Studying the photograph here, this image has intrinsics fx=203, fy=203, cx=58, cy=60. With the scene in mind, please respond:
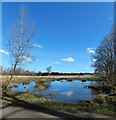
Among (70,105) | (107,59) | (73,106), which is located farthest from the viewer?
(107,59)

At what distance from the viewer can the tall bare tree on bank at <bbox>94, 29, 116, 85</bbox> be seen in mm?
35875

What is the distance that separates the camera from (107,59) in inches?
1555

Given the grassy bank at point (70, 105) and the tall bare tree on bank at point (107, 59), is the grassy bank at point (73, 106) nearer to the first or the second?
the grassy bank at point (70, 105)

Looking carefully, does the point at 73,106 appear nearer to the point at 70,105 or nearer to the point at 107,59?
the point at 70,105

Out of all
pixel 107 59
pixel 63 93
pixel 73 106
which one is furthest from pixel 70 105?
pixel 107 59

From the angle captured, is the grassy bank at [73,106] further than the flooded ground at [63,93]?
No

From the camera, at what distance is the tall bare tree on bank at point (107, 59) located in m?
35.9

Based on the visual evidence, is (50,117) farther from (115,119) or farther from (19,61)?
(19,61)

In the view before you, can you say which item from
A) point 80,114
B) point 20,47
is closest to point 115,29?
point 20,47

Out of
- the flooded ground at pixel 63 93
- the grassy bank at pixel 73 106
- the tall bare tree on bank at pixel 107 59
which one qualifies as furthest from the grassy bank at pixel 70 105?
the tall bare tree on bank at pixel 107 59

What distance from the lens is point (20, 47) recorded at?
26.2 metres

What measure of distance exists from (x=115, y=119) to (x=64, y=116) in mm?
2599

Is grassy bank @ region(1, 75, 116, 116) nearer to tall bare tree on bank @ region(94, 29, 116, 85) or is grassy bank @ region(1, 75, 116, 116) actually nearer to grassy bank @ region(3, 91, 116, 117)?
grassy bank @ region(3, 91, 116, 117)

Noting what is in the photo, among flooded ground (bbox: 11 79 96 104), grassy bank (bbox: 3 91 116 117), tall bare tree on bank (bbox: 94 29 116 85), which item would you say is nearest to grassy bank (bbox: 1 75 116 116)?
grassy bank (bbox: 3 91 116 117)
